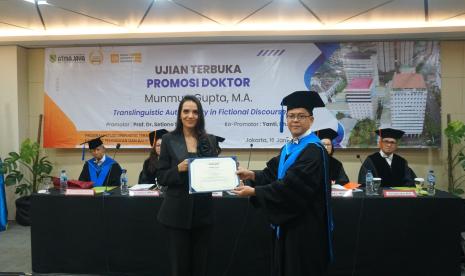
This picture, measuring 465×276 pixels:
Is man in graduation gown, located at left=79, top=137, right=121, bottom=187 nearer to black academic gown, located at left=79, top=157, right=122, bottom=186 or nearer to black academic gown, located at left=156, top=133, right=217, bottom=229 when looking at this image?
black academic gown, located at left=79, top=157, right=122, bottom=186

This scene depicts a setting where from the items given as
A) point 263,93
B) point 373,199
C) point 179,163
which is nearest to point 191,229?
point 179,163

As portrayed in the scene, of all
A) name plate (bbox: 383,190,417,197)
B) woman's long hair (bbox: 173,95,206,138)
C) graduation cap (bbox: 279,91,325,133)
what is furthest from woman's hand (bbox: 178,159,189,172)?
name plate (bbox: 383,190,417,197)

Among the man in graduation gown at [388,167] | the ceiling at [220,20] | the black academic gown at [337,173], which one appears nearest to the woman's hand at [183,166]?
the black academic gown at [337,173]

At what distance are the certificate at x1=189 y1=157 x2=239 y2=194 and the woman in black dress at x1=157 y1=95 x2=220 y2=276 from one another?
7cm

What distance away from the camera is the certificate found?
7.10 feet

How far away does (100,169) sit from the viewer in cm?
464

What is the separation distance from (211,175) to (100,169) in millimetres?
2824

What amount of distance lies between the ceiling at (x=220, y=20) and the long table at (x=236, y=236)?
7.73 ft

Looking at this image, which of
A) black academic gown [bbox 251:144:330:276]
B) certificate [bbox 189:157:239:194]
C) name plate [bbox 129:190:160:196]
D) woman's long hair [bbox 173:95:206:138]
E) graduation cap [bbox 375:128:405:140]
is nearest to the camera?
black academic gown [bbox 251:144:330:276]

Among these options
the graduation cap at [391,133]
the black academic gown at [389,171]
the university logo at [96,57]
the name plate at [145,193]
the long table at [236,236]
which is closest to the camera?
the long table at [236,236]

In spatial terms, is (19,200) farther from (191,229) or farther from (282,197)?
(282,197)

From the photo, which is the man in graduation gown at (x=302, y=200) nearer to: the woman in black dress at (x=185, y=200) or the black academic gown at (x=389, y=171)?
the woman in black dress at (x=185, y=200)

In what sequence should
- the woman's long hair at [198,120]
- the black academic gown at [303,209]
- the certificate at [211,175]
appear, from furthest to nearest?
the woman's long hair at [198,120] → the certificate at [211,175] → the black academic gown at [303,209]

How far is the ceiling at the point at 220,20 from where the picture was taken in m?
4.53
